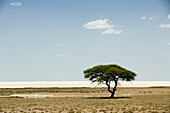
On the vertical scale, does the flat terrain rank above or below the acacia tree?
below

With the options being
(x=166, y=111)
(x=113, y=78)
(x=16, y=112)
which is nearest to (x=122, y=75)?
(x=113, y=78)

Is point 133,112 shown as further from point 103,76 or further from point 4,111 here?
point 103,76

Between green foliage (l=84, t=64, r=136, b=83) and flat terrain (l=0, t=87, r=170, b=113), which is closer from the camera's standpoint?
flat terrain (l=0, t=87, r=170, b=113)

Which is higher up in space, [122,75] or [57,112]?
[122,75]

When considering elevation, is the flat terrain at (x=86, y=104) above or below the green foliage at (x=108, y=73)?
below

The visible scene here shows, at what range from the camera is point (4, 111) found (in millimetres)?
32000

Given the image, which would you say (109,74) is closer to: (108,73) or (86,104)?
(108,73)

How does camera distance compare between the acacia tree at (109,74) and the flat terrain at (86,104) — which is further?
the acacia tree at (109,74)

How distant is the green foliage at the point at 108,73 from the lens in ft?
188

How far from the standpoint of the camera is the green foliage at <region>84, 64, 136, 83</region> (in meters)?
57.2

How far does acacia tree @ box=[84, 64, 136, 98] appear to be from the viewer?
5725cm

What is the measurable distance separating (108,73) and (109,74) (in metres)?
0.42

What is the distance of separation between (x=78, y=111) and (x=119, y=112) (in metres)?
4.87

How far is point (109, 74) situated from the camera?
57.2 metres
